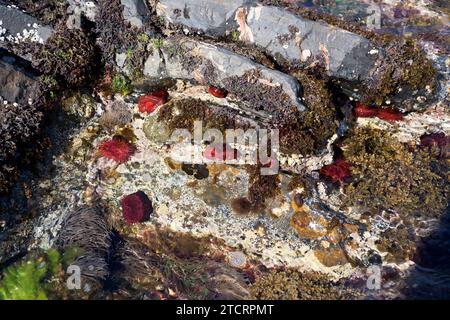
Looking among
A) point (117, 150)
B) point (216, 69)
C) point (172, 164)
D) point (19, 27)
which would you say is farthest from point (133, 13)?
point (172, 164)

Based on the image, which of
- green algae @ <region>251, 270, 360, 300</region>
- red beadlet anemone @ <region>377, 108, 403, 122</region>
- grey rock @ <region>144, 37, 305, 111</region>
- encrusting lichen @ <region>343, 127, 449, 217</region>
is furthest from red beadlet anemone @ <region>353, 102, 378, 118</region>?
green algae @ <region>251, 270, 360, 300</region>

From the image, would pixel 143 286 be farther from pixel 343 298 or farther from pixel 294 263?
pixel 343 298

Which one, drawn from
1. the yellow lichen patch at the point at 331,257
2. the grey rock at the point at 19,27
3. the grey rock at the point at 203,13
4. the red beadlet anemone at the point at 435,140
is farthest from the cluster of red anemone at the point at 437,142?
the grey rock at the point at 19,27

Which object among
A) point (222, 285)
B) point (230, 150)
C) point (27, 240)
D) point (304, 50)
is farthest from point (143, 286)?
point (304, 50)

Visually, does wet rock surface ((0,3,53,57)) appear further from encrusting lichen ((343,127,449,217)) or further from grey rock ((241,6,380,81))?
encrusting lichen ((343,127,449,217))

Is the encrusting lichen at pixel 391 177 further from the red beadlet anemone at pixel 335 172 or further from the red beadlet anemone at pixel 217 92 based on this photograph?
the red beadlet anemone at pixel 217 92

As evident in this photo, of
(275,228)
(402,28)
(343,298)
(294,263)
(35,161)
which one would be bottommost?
(343,298)
